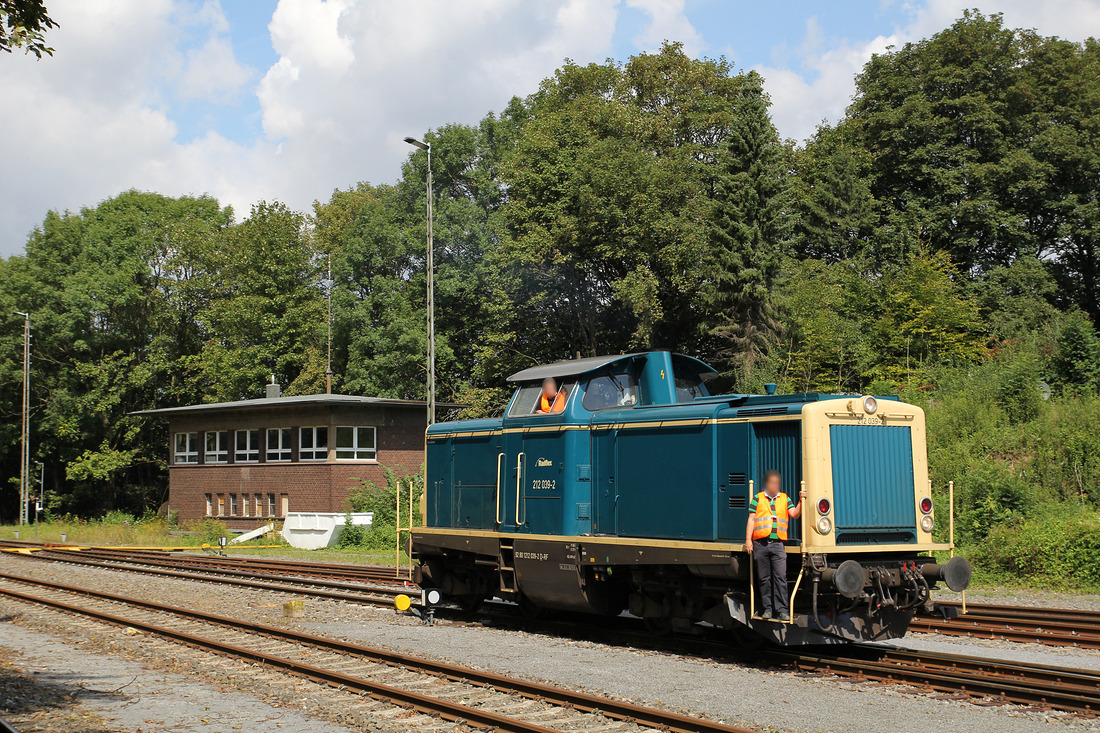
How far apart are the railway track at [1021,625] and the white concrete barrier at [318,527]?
21.6 m

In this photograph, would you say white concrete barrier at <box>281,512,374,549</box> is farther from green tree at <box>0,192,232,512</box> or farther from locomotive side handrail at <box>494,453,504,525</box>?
green tree at <box>0,192,232,512</box>

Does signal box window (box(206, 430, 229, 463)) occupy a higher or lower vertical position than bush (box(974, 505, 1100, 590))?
higher

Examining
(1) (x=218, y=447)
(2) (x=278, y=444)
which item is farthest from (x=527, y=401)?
(1) (x=218, y=447)

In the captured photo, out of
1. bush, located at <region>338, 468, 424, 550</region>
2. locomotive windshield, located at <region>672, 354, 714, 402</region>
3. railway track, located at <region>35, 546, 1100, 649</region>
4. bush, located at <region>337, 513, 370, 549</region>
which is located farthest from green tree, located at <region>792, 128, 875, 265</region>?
locomotive windshield, located at <region>672, 354, 714, 402</region>

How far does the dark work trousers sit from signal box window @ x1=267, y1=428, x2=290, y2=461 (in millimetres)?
30087

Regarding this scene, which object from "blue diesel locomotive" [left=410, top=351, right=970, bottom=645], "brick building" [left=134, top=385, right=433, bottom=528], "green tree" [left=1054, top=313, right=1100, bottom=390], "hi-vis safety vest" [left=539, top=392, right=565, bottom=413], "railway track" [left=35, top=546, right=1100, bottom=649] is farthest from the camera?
"brick building" [left=134, top=385, right=433, bottom=528]

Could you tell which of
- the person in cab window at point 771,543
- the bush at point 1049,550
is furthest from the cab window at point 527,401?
the bush at point 1049,550

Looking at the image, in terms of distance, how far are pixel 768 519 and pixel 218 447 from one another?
115ft

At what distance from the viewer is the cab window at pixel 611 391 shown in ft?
38.8

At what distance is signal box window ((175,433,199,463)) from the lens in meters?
41.1

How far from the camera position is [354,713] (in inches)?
310

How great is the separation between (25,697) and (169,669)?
1696 millimetres

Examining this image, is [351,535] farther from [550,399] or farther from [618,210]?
[550,399]

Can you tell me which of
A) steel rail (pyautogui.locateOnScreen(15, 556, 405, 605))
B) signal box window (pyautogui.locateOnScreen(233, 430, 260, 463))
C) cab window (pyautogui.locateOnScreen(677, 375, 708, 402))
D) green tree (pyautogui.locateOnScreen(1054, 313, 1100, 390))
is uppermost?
green tree (pyautogui.locateOnScreen(1054, 313, 1100, 390))
